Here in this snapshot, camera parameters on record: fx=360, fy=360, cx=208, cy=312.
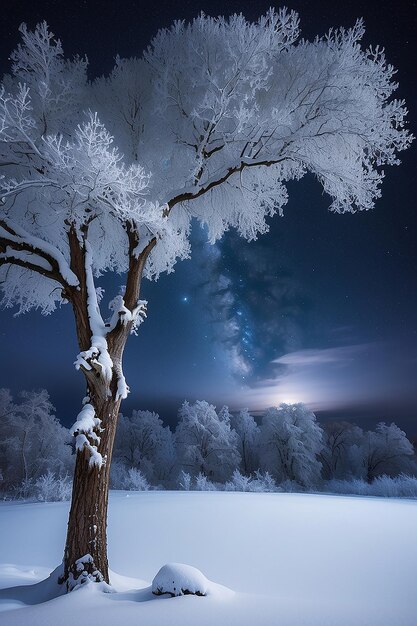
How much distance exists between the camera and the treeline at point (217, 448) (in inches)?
1028

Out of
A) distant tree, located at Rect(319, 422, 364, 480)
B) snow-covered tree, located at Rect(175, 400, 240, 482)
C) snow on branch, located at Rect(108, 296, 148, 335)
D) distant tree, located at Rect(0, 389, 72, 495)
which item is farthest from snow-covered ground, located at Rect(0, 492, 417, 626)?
distant tree, located at Rect(319, 422, 364, 480)

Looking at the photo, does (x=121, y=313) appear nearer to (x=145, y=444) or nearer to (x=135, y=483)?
(x=135, y=483)

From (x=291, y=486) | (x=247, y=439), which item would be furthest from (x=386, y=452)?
(x=247, y=439)

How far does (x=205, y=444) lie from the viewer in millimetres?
29812

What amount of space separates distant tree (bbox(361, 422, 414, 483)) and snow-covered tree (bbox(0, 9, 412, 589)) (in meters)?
29.4

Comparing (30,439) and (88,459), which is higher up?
(30,439)

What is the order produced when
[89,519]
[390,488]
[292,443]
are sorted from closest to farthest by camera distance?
[89,519] < [390,488] < [292,443]

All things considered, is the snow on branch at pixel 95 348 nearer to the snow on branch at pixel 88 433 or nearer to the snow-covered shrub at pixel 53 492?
the snow on branch at pixel 88 433

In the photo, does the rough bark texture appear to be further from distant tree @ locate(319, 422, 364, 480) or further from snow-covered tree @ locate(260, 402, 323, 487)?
distant tree @ locate(319, 422, 364, 480)

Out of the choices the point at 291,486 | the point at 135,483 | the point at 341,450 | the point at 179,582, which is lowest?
the point at 291,486

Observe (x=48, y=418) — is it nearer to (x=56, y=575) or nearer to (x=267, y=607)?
(x=56, y=575)

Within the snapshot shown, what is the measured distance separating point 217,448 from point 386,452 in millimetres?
14102

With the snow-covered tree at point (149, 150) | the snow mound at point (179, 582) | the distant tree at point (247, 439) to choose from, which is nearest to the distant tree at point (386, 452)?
the distant tree at point (247, 439)

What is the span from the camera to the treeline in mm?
26109
